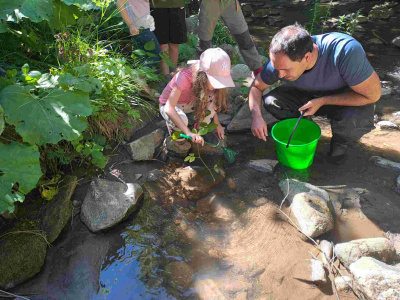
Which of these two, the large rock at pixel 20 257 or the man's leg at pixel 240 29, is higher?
the man's leg at pixel 240 29

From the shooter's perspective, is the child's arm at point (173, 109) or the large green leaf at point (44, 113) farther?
the child's arm at point (173, 109)

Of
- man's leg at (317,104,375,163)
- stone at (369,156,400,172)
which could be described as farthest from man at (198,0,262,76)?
stone at (369,156,400,172)

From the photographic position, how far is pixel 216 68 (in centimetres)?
251

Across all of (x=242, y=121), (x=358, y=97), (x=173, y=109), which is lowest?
(x=242, y=121)

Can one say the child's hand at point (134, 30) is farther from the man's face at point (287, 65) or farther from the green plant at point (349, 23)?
the green plant at point (349, 23)

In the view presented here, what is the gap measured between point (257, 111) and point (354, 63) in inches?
32.0

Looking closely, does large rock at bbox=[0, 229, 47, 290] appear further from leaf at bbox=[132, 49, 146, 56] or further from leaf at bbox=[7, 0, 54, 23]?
leaf at bbox=[132, 49, 146, 56]

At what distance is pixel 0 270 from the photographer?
2.09 metres

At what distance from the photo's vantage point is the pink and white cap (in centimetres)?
251

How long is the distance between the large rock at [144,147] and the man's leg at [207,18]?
A: 159cm

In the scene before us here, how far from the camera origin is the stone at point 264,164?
3025 mm

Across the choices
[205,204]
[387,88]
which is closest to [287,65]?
[205,204]

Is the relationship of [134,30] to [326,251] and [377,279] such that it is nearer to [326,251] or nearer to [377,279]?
[326,251]

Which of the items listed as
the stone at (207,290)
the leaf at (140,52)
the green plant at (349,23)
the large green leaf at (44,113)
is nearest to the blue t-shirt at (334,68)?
the leaf at (140,52)
